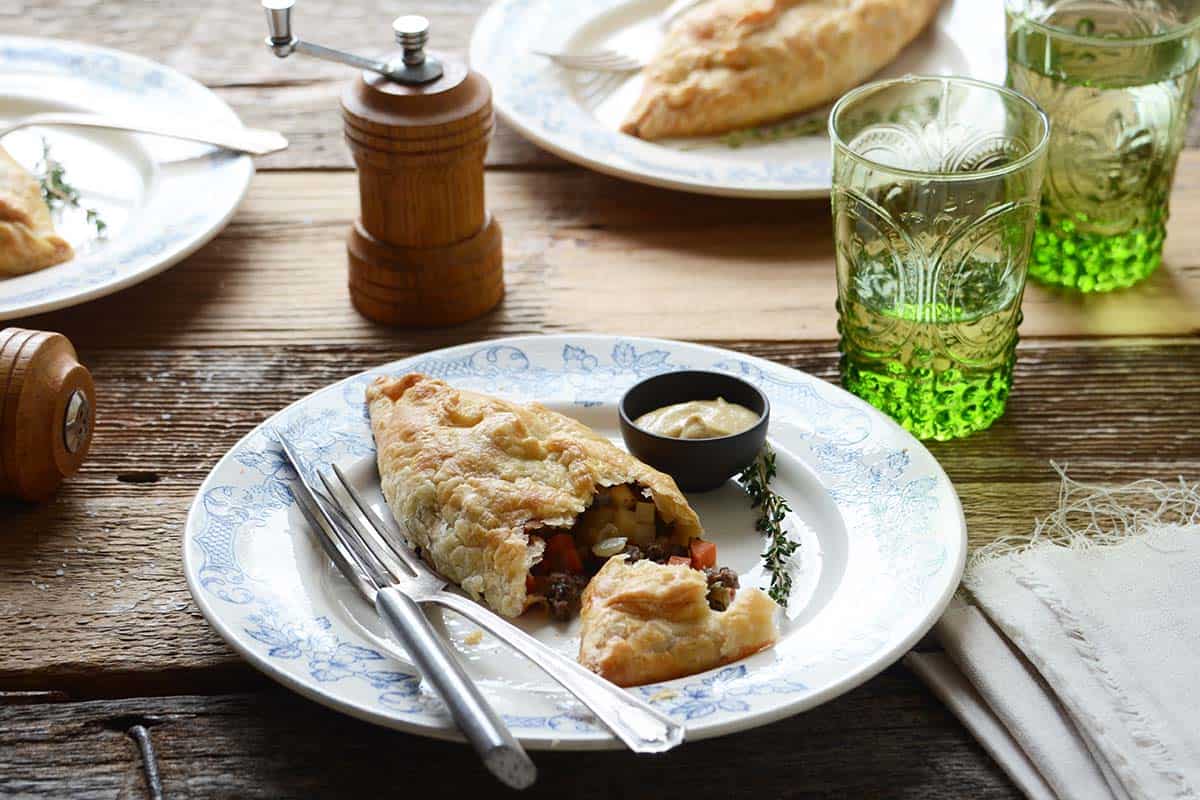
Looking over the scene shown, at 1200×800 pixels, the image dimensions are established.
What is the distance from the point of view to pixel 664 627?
1.68 m

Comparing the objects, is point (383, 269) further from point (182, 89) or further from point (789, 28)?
point (789, 28)

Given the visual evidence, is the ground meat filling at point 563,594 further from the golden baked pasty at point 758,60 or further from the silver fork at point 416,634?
the golden baked pasty at point 758,60

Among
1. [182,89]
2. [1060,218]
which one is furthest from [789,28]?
[182,89]

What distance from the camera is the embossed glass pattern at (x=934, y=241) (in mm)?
2074

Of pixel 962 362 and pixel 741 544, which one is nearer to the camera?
pixel 741 544

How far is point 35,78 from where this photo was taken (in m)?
3.15

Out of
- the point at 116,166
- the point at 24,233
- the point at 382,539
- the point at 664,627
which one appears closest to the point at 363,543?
the point at 382,539

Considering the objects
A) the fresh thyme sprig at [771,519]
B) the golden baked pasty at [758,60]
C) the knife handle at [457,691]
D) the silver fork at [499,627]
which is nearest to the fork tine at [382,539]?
the silver fork at [499,627]

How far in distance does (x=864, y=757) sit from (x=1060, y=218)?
4.20ft

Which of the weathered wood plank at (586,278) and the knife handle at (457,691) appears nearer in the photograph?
the knife handle at (457,691)

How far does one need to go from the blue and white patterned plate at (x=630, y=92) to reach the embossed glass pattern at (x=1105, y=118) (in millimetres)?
449

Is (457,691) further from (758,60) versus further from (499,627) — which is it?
(758,60)

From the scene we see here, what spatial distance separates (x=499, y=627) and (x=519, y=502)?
0.25m

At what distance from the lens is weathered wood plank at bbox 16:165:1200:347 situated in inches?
100
